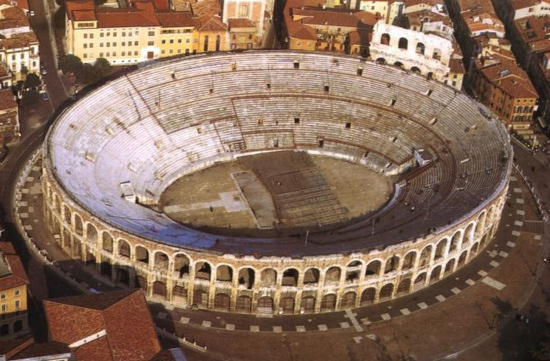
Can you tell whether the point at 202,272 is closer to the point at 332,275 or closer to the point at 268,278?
the point at 268,278

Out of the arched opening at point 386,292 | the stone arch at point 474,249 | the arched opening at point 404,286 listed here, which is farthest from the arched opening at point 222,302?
the stone arch at point 474,249

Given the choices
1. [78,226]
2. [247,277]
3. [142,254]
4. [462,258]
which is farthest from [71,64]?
[462,258]

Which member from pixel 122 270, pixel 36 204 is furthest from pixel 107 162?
pixel 122 270

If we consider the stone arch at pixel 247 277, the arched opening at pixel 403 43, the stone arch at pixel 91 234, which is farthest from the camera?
the arched opening at pixel 403 43

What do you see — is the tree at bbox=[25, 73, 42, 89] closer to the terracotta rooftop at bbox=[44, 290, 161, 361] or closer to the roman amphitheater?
the roman amphitheater

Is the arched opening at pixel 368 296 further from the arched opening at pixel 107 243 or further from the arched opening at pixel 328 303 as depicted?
the arched opening at pixel 107 243

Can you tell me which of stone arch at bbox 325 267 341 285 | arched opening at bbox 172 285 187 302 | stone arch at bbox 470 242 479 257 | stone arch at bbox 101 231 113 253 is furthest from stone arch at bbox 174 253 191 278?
stone arch at bbox 470 242 479 257
